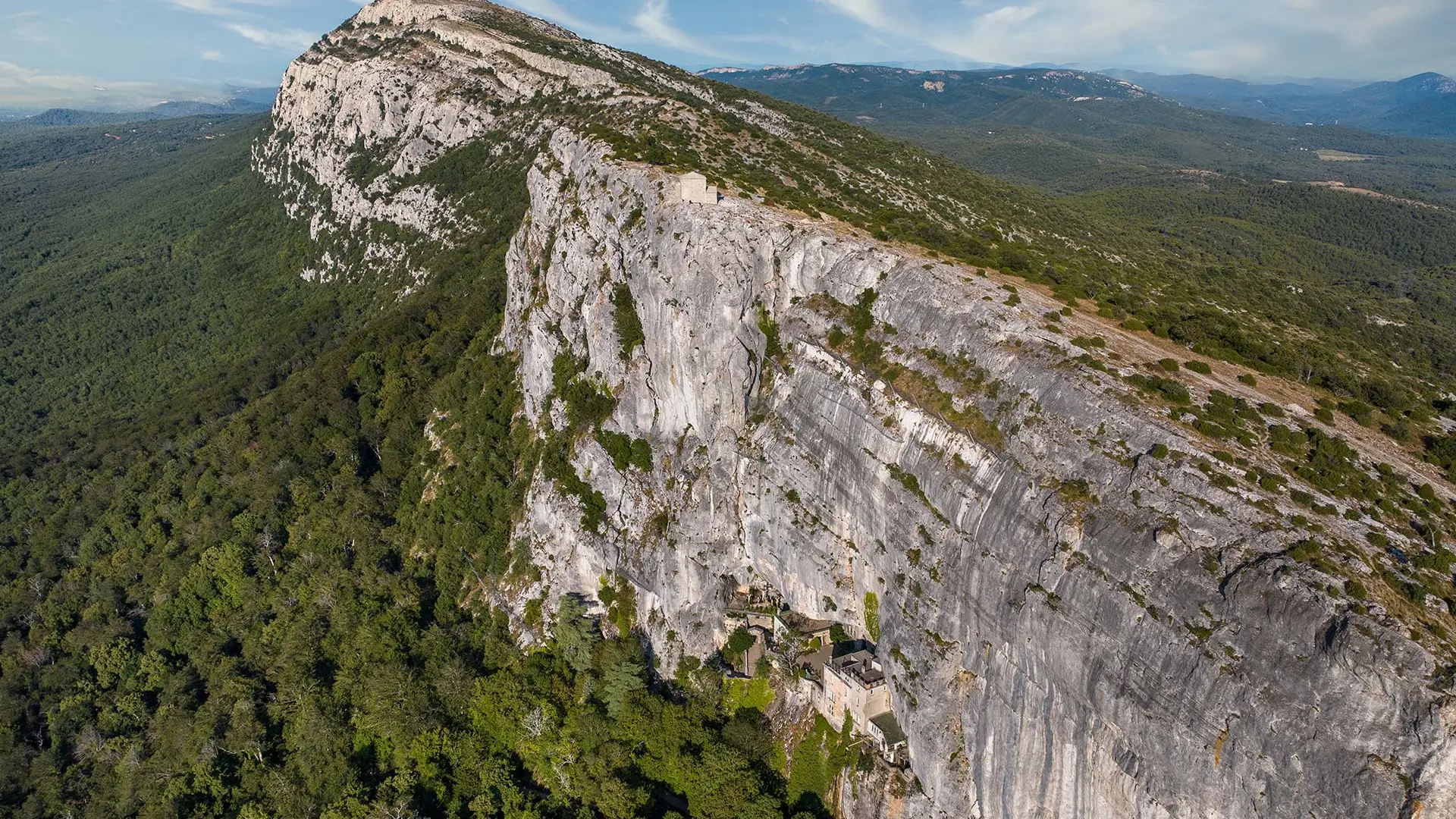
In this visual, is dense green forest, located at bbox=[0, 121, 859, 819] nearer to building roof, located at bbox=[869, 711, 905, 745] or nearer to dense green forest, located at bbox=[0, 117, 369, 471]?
dense green forest, located at bbox=[0, 117, 369, 471]

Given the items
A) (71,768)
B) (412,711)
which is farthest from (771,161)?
(71,768)

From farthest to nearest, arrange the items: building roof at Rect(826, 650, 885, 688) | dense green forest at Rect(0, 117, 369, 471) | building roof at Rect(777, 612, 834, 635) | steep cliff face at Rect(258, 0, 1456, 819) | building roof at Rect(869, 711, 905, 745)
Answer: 1. dense green forest at Rect(0, 117, 369, 471)
2. building roof at Rect(777, 612, 834, 635)
3. building roof at Rect(826, 650, 885, 688)
4. building roof at Rect(869, 711, 905, 745)
5. steep cliff face at Rect(258, 0, 1456, 819)

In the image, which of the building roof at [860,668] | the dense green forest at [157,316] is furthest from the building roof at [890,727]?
the dense green forest at [157,316]

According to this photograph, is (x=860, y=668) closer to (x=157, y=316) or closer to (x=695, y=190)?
(x=695, y=190)

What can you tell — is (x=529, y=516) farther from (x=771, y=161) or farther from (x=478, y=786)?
(x=771, y=161)

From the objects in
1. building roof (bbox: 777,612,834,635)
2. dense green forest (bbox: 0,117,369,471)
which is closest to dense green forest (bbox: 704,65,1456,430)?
building roof (bbox: 777,612,834,635)
